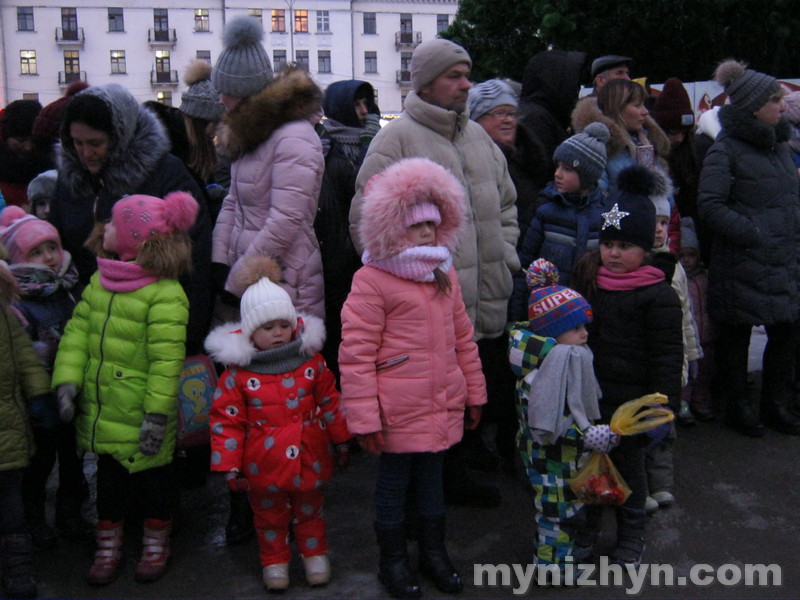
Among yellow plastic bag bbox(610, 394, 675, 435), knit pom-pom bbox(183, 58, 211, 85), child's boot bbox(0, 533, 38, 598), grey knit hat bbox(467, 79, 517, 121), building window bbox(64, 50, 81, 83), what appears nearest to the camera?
yellow plastic bag bbox(610, 394, 675, 435)

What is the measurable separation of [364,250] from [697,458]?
2.69m

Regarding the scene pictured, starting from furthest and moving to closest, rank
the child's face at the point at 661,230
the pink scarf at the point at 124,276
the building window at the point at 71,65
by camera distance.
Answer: the building window at the point at 71,65
the child's face at the point at 661,230
the pink scarf at the point at 124,276

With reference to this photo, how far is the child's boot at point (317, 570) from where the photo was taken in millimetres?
3703

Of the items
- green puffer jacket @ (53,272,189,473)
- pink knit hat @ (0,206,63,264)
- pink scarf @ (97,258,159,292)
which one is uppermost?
pink knit hat @ (0,206,63,264)

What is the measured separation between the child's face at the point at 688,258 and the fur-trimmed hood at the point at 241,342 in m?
2.97

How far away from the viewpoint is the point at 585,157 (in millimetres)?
4383

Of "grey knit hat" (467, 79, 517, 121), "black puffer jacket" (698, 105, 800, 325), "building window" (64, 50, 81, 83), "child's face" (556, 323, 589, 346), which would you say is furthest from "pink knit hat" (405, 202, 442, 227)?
"building window" (64, 50, 81, 83)

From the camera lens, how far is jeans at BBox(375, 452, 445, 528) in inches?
141

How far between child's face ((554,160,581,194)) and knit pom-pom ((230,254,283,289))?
1.58 meters

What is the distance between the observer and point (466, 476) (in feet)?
14.7

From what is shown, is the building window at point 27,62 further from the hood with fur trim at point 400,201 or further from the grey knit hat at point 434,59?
the hood with fur trim at point 400,201

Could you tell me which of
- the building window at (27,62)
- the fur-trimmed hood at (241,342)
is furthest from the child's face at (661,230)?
the building window at (27,62)

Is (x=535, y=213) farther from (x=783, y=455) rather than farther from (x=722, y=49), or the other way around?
(x=722, y=49)

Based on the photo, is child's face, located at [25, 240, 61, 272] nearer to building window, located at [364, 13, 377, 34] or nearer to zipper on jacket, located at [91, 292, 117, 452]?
zipper on jacket, located at [91, 292, 117, 452]
